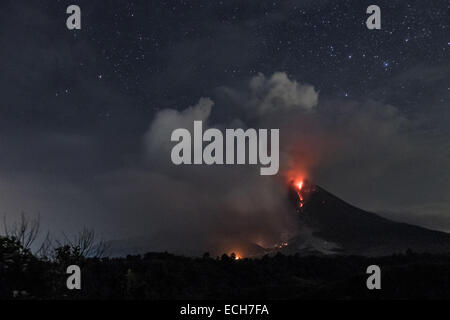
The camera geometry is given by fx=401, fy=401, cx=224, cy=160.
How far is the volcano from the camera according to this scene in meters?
131

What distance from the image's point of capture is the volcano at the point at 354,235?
131 m

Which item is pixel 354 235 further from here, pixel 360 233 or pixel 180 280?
pixel 180 280

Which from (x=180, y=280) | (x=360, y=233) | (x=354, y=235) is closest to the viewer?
(x=180, y=280)

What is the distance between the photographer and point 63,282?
20078 millimetres

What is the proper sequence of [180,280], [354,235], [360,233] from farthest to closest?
1. [360,233]
2. [354,235]
3. [180,280]

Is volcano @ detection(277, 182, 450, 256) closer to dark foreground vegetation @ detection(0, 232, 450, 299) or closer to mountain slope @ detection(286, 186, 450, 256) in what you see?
mountain slope @ detection(286, 186, 450, 256)

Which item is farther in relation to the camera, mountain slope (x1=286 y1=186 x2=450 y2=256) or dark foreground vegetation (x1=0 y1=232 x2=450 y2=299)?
mountain slope (x1=286 y1=186 x2=450 y2=256)

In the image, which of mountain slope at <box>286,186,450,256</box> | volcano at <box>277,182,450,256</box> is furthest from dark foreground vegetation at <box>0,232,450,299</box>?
mountain slope at <box>286,186,450,256</box>

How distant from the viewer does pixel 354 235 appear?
154625 millimetres

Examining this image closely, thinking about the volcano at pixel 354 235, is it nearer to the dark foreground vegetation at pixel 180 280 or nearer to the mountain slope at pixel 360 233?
the mountain slope at pixel 360 233

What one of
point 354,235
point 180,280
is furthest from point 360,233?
point 180,280

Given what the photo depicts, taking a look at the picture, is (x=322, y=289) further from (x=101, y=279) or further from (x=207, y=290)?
(x=101, y=279)

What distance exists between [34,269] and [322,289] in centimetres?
1516
